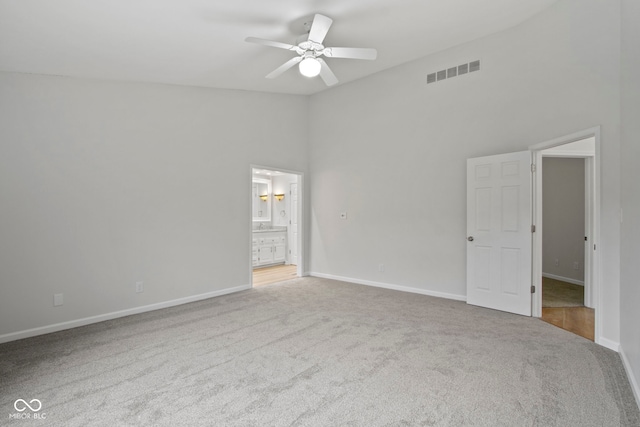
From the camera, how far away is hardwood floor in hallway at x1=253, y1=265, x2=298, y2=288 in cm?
594

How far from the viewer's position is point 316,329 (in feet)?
11.3

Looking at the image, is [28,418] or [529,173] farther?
[529,173]

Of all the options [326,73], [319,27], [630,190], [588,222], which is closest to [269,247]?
[326,73]

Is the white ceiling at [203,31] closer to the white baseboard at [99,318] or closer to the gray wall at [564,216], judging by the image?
the white baseboard at [99,318]

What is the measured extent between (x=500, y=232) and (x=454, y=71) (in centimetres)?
224

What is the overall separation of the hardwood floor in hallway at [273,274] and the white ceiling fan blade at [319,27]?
3.83 meters

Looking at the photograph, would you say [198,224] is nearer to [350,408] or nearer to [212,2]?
[212,2]

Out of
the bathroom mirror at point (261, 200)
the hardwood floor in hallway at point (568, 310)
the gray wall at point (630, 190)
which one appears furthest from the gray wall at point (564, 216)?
the bathroom mirror at point (261, 200)

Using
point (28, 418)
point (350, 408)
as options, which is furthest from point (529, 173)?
point (28, 418)

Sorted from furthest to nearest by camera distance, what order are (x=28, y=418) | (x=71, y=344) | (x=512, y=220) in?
(x=512, y=220) < (x=71, y=344) < (x=28, y=418)

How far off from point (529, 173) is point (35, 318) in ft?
17.9

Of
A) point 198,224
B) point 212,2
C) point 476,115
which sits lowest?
point 198,224

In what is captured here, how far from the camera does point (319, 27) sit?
2959 mm

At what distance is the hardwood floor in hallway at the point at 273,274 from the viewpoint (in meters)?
5.94
